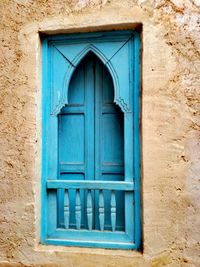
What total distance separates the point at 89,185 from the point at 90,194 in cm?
7

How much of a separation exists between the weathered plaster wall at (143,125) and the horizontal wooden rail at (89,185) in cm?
13

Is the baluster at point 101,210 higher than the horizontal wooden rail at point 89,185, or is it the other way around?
the horizontal wooden rail at point 89,185

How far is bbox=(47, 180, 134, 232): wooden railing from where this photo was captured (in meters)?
2.47

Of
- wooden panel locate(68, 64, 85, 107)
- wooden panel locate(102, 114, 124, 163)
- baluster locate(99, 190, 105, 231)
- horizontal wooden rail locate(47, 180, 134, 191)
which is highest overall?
wooden panel locate(68, 64, 85, 107)

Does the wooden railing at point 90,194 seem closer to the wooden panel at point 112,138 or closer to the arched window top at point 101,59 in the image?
the wooden panel at point 112,138

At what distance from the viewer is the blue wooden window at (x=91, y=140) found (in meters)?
2.49

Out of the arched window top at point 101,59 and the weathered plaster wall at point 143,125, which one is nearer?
the weathered plaster wall at point 143,125

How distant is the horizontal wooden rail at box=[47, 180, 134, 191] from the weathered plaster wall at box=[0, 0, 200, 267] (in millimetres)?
125

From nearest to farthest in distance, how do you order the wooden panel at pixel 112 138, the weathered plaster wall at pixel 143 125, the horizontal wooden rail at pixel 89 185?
the weathered plaster wall at pixel 143 125 < the horizontal wooden rail at pixel 89 185 < the wooden panel at pixel 112 138

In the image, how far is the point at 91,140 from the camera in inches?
105

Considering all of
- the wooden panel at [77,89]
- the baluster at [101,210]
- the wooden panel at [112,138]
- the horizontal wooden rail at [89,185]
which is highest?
the wooden panel at [77,89]

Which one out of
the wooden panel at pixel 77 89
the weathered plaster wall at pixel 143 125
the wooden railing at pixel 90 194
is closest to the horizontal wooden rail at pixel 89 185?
the wooden railing at pixel 90 194

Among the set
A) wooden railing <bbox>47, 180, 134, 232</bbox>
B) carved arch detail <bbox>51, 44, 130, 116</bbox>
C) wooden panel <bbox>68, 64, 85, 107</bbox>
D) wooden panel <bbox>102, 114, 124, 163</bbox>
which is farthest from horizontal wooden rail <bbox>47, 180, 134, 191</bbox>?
wooden panel <bbox>68, 64, 85, 107</bbox>

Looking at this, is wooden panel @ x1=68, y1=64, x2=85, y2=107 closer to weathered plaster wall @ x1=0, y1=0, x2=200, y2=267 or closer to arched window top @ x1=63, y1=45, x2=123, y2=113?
arched window top @ x1=63, y1=45, x2=123, y2=113
